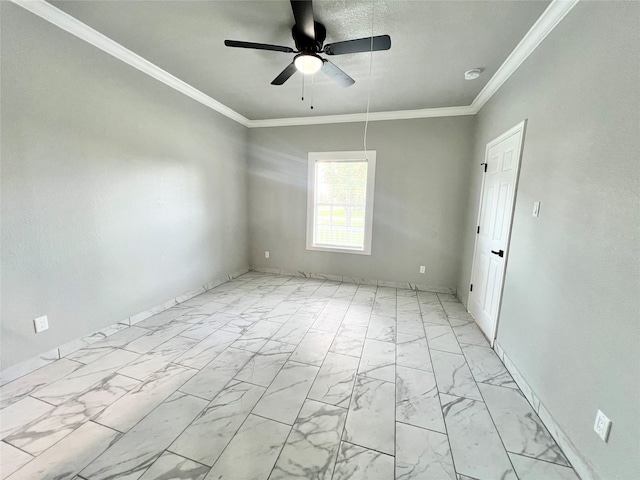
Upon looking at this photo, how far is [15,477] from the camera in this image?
4.03 ft

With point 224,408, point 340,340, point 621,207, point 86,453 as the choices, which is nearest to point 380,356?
point 340,340

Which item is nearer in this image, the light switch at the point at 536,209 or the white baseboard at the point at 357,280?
the light switch at the point at 536,209

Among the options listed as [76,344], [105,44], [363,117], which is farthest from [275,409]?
[363,117]

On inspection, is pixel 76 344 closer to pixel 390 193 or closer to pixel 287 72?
pixel 287 72

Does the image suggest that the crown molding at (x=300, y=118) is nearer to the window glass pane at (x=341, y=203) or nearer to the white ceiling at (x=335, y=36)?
the white ceiling at (x=335, y=36)

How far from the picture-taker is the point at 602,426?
1.22m

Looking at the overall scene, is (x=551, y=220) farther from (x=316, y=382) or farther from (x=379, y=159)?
(x=379, y=159)

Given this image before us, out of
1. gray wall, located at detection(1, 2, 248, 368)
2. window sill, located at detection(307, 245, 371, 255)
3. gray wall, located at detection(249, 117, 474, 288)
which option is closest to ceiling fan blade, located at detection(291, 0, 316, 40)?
gray wall, located at detection(1, 2, 248, 368)

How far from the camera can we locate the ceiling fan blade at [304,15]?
1514 mm

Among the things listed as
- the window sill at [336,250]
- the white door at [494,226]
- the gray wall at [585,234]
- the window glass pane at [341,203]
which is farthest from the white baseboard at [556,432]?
the window glass pane at [341,203]

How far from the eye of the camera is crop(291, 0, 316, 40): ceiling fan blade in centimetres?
151

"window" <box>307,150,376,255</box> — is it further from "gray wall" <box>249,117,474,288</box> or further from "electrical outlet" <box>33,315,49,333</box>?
"electrical outlet" <box>33,315,49,333</box>

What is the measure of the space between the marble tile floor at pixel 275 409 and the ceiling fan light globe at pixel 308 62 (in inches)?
95.5

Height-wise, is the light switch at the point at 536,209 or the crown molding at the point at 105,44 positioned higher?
the crown molding at the point at 105,44
